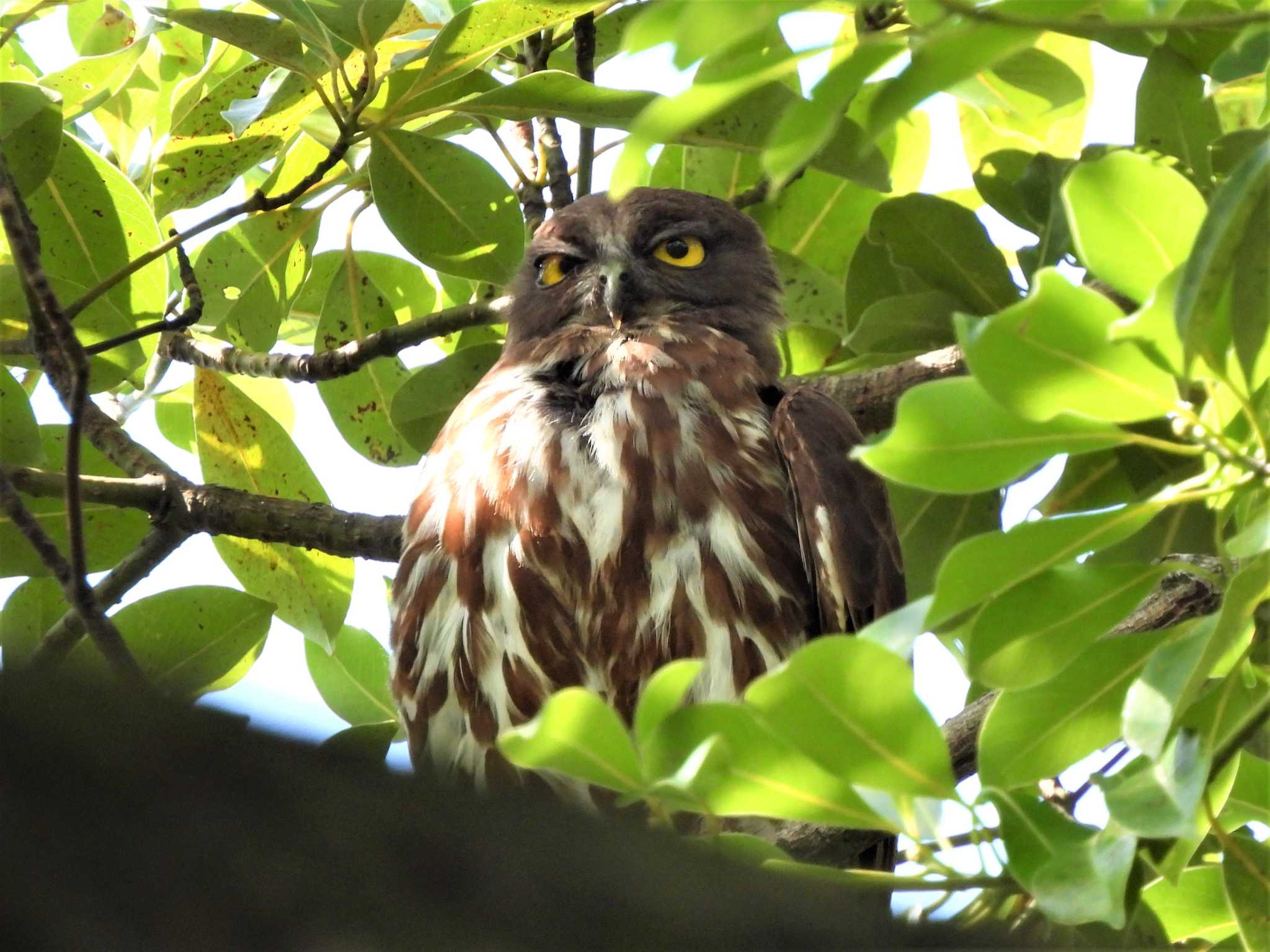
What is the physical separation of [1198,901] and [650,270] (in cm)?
277

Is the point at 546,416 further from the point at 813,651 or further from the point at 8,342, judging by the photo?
the point at 813,651

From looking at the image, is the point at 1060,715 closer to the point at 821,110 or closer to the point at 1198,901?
the point at 1198,901

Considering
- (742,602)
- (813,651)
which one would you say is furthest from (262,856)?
(742,602)

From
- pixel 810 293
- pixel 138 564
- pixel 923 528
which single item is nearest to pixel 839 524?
pixel 923 528

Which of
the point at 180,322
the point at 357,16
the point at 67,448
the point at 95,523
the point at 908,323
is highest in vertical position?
the point at 357,16

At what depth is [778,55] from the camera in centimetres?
145

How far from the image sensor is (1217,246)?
1514 mm

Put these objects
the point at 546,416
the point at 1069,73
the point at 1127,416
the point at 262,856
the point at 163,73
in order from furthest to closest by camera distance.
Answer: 1. the point at 163,73
2. the point at 546,416
3. the point at 1069,73
4. the point at 1127,416
5. the point at 262,856

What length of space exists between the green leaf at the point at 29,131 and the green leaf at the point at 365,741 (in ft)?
4.77

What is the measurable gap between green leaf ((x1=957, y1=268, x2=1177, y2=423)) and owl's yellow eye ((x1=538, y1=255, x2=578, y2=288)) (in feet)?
10.0

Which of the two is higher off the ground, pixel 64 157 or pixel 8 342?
pixel 64 157

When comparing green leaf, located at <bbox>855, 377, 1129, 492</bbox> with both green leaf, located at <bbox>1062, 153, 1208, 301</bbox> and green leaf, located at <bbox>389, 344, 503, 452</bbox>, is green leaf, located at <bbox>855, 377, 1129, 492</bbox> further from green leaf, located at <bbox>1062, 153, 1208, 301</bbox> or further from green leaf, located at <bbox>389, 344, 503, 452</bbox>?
green leaf, located at <bbox>389, 344, 503, 452</bbox>

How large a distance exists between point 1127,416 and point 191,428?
3.56 metres

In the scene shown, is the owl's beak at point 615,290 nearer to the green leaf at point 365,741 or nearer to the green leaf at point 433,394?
the green leaf at point 433,394
